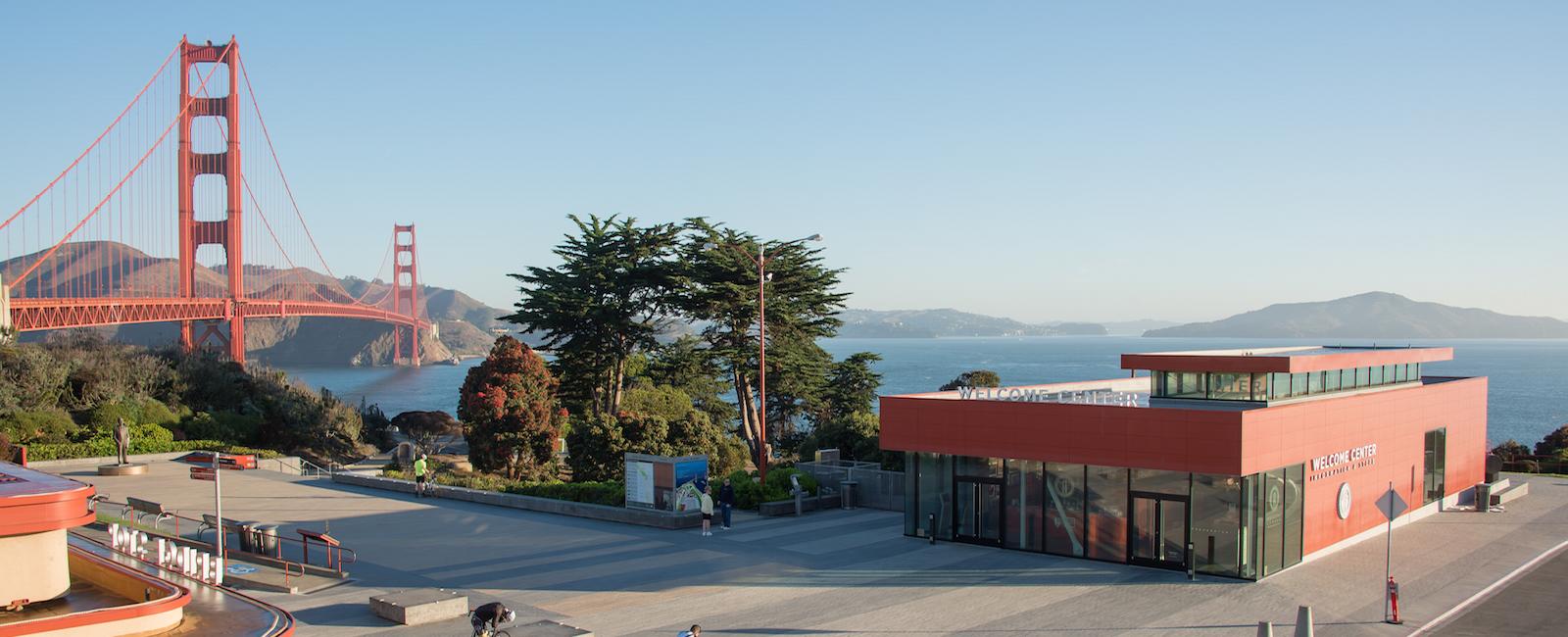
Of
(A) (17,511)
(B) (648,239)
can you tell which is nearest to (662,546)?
(A) (17,511)

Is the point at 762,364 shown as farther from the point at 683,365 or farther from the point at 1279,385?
the point at 683,365

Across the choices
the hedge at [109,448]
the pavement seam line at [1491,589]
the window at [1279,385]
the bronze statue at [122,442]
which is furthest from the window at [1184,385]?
the bronze statue at [122,442]

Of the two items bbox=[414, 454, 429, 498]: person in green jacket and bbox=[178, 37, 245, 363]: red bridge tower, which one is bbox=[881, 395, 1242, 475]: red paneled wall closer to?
bbox=[414, 454, 429, 498]: person in green jacket

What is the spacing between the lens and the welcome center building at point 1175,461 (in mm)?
22078

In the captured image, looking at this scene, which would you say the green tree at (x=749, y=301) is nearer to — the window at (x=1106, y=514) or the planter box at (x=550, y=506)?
the planter box at (x=550, y=506)

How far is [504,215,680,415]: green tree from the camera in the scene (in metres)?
51.9

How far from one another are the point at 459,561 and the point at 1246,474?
16.1 meters

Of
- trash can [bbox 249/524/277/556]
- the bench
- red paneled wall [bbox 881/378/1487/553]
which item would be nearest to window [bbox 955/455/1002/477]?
red paneled wall [bbox 881/378/1487/553]

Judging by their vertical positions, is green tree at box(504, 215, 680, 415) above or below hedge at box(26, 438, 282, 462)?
above

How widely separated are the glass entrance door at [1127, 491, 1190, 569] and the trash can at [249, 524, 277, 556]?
17756 mm

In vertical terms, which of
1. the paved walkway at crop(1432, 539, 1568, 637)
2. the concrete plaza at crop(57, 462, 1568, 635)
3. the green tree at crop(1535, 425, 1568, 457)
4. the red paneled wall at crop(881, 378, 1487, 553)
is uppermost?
the red paneled wall at crop(881, 378, 1487, 553)

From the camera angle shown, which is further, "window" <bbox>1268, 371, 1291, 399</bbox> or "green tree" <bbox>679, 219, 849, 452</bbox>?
"green tree" <bbox>679, 219, 849, 452</bbox>

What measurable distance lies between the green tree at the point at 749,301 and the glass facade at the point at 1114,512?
20.8 metres

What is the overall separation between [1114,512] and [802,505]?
368 inches
